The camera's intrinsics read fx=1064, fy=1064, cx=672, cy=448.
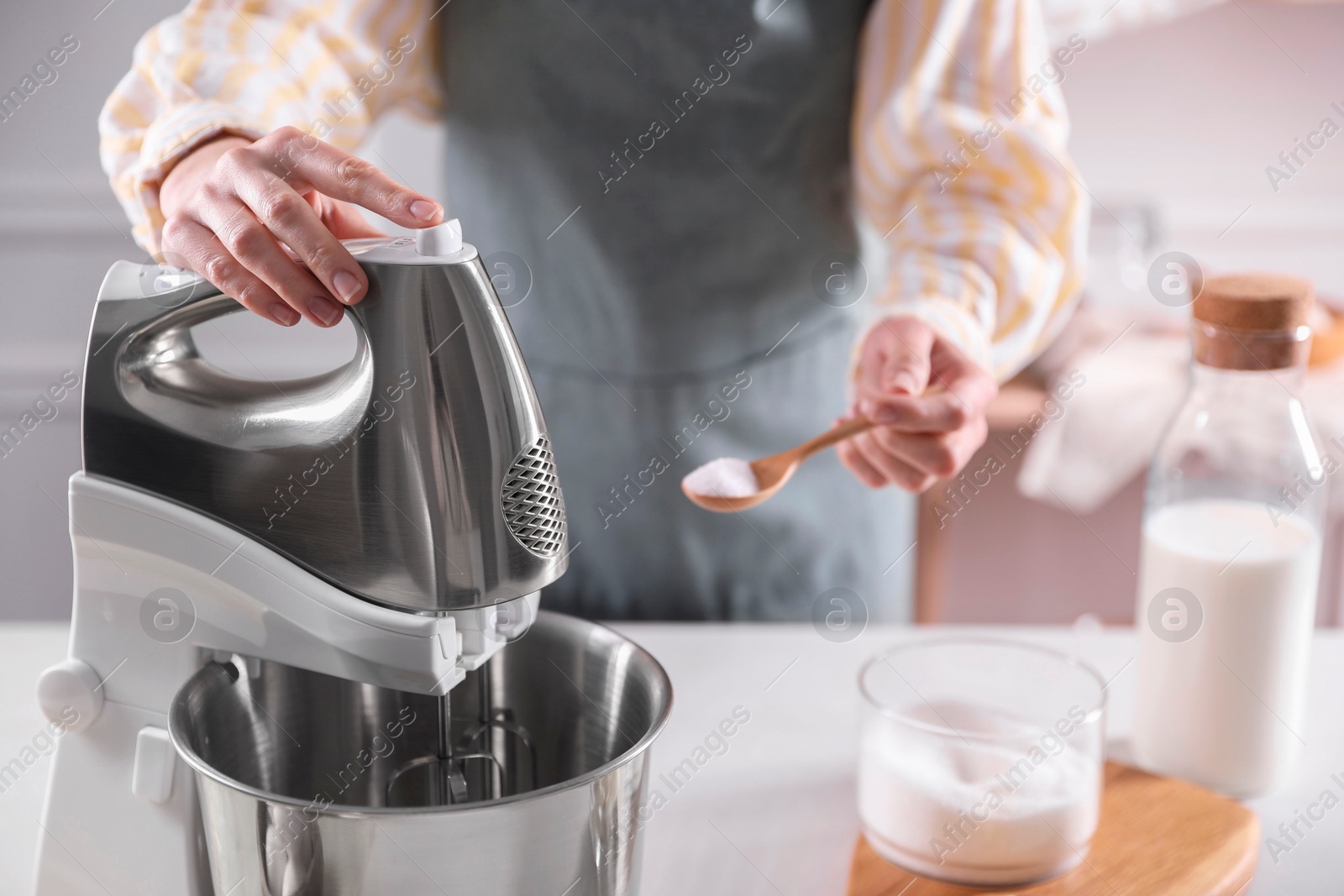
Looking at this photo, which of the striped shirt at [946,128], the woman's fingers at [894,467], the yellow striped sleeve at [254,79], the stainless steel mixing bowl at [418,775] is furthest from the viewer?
the striped shirt at [946,128]

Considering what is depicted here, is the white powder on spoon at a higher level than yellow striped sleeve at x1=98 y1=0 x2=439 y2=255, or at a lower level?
lower

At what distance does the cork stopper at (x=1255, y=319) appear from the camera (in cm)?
62

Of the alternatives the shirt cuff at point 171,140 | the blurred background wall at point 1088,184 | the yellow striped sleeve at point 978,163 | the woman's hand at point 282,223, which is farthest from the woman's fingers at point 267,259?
the blurred background wall at point 1088,184

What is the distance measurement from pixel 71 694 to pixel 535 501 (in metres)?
0.25

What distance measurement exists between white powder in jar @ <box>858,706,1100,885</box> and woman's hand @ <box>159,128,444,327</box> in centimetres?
35

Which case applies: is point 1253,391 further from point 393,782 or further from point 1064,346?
point 1064,346

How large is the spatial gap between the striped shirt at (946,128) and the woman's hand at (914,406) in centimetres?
6

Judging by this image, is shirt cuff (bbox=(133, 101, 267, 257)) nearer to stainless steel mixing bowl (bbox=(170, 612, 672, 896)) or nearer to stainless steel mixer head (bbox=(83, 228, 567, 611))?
stainless steel mixer head (bbox=(83, 228, 567, 611))

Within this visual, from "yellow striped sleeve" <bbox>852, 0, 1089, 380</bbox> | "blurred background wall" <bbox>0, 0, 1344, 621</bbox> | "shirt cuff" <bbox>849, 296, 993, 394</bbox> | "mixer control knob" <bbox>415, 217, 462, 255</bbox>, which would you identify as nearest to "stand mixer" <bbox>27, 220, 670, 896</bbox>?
"mixer control knob" <bbox>415, 217, 462, 255</bbox>

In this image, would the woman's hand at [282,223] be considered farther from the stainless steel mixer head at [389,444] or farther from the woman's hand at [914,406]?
the woman's hand at [914,406]

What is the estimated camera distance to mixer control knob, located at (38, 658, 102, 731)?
0.48m

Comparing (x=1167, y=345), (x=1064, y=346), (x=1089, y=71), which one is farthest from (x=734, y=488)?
(x=1089, y=71)

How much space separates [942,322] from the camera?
835 millimetres

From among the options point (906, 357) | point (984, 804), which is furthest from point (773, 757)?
point (906, 357)
